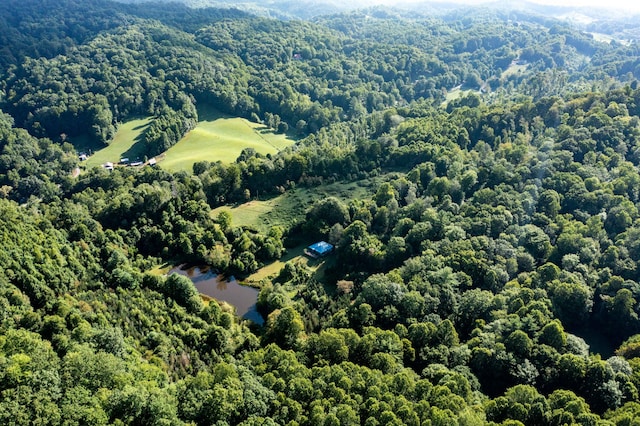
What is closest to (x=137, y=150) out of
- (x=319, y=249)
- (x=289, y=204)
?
(x=289, y=204)

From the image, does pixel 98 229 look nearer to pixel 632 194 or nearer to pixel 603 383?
pixel 603 383

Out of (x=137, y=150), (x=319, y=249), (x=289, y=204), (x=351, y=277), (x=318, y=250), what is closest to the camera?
(x=351, y=277)

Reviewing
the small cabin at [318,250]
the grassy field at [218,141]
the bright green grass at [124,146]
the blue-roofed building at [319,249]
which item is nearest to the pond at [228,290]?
the small cabin at [318,250]

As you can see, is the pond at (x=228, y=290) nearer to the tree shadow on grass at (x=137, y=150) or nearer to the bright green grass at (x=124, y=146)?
the tree shadow on grass at (x=137, y=150)

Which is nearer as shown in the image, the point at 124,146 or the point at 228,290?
the point at 228,290

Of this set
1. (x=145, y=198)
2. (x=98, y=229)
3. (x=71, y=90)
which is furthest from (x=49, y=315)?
(x=71, y=90)

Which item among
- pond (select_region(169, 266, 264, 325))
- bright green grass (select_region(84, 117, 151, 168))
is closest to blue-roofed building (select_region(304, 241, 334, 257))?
pond (select_region(169, 266, 264, 325))

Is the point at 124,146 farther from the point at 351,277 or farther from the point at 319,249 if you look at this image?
the point at 351,277

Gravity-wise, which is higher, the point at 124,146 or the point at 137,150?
the point at 137,150
